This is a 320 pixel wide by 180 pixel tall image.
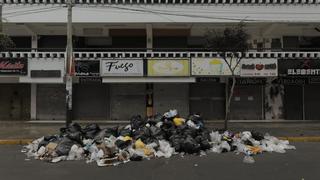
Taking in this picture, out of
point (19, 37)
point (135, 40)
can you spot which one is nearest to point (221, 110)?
point (135, 40)

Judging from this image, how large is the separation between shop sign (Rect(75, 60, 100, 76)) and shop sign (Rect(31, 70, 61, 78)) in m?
1.11

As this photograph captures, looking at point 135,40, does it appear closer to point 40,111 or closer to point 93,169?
point 40,111

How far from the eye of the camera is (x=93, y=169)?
11.2 metres

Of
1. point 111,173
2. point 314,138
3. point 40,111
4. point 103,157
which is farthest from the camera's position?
point 40,111

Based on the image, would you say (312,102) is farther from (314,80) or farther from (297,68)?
(297,68)

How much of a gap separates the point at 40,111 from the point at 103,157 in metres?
13.5

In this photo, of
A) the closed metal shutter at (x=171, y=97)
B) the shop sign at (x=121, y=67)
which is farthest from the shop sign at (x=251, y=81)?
the shop sign at (x=121, y=67)

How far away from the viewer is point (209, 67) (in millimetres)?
22781

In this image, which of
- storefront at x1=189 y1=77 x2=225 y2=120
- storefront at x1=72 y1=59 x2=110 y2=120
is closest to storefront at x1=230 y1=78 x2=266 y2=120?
storefront at x1=189 y1=77 x2=225 y2=120

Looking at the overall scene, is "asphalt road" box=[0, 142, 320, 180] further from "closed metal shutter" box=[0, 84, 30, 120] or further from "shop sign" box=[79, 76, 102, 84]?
"closed metal shutter" box=[0, 84, 30, 120]

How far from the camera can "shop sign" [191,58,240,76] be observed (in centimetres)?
2269

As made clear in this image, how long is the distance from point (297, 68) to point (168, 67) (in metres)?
6.61

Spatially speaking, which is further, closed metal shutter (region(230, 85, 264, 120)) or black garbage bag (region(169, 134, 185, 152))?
closed metal shutter (region(230, 85, 264, 120))

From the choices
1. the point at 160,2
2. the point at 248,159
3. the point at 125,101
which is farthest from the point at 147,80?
the point at 248,159
